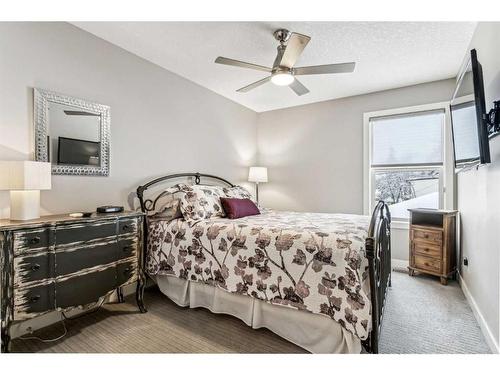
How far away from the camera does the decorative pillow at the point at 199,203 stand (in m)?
2.73

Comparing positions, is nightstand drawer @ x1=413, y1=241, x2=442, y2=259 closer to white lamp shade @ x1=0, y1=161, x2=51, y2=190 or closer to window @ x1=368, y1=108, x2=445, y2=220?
window @ x1=368, y1=108, x2=445, y2=220

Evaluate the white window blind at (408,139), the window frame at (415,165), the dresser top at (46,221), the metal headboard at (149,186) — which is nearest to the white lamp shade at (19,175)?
the dresser top at (46,221)

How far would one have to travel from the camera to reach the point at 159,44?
8.70 ft

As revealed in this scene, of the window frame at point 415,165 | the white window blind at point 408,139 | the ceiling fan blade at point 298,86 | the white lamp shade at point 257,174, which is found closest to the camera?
the ceiling fan blade at point 298,86

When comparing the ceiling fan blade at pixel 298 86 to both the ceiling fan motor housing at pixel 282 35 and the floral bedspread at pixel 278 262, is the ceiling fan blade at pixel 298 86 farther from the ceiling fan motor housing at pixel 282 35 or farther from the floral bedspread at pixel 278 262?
the floral bedspread at pixel 278 262

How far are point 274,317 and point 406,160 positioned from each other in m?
Result: 3.06

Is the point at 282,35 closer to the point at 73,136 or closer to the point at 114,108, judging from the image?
the point at 114,108

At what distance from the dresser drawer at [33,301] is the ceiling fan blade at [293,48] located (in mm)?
2445

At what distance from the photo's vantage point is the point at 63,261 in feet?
6.10

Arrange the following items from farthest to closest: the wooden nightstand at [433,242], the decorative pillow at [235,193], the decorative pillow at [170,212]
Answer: the decorative pillow at [235,193] < the wooden nightstand at [433,242] < the decorative pillow at [170,212]
